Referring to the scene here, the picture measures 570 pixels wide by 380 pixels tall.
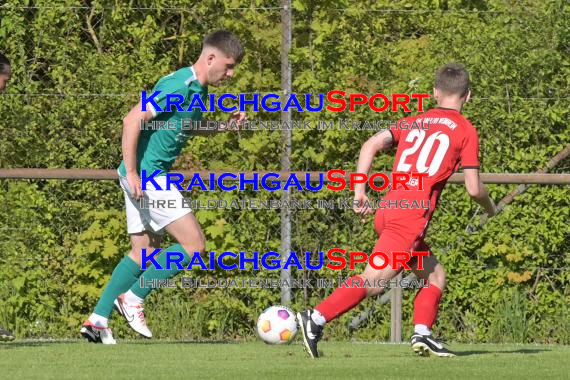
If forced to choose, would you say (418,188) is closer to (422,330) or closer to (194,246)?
(422,330)

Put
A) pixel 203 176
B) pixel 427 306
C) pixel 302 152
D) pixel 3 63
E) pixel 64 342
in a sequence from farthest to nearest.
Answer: pixel 302 152
pixel 203 176
pixel 64 342
pixel 3 63
pixel 427 306

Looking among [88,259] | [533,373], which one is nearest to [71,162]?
[88,259]

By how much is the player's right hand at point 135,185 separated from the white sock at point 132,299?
0.77m

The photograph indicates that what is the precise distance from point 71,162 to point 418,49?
2770mm

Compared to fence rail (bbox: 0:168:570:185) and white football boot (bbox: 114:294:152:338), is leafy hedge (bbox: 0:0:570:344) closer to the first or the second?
fence rail (bbox: 0:168:570:185)

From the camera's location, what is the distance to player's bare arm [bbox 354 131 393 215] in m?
6.89

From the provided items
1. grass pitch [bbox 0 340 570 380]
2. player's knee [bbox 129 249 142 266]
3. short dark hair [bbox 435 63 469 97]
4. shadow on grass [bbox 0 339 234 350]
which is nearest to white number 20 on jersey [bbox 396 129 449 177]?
short dark hair [bbox 435 63 469 97]

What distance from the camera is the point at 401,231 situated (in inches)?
269

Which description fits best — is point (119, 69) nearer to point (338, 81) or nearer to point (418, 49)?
point (338, 81)

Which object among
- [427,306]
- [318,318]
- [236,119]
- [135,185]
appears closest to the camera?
[318,318]

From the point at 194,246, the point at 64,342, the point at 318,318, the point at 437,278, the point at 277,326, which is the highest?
the point at 194,246

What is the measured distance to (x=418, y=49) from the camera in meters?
9.75

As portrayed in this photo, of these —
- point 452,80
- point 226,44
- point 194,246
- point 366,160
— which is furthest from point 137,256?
point 452,80

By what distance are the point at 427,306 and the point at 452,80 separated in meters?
1.26
